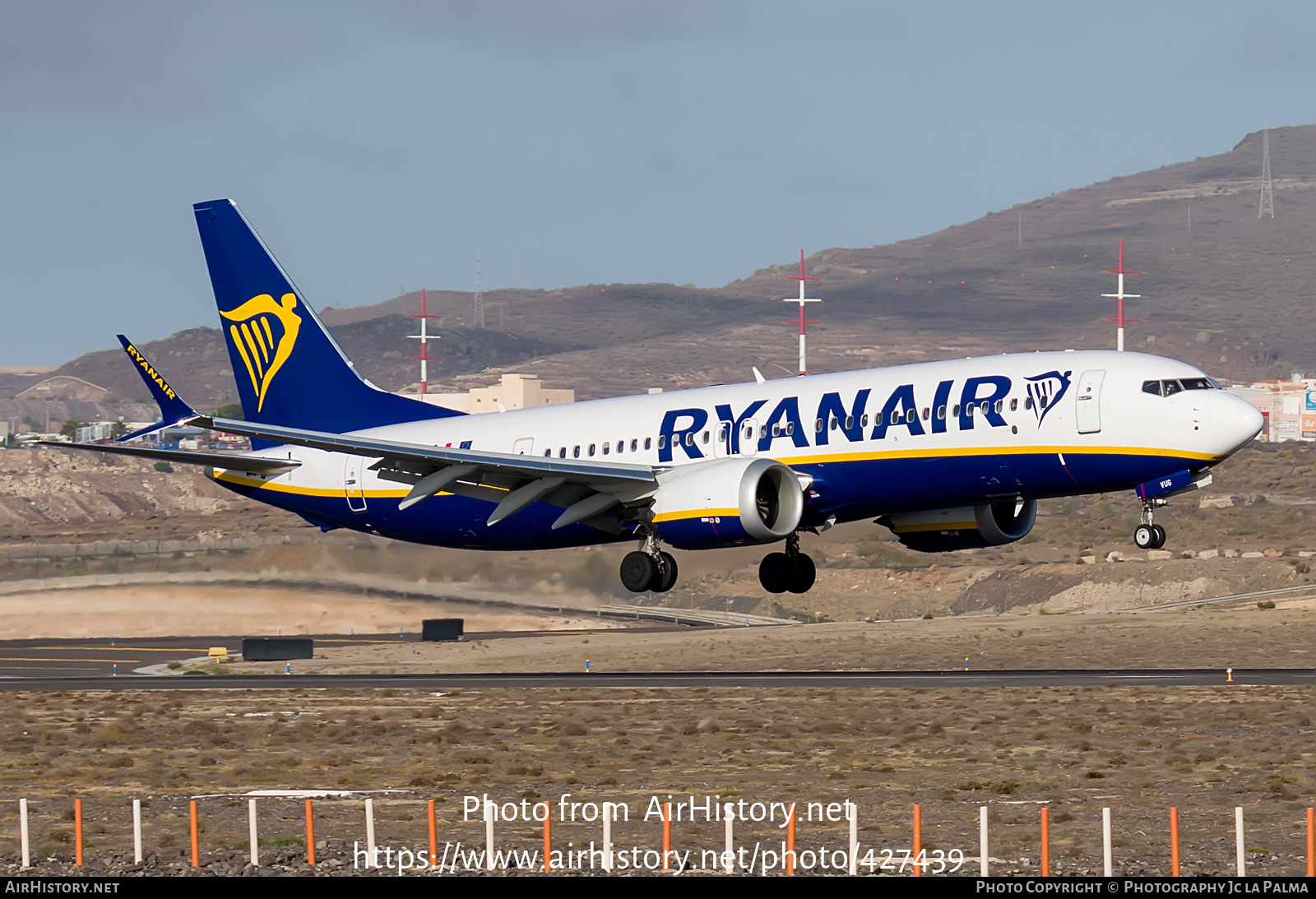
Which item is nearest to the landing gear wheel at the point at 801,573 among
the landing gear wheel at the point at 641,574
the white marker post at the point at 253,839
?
the landing gear wheel at the point at 641,574

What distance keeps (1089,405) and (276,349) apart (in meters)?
28.5

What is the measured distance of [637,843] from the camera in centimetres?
3189

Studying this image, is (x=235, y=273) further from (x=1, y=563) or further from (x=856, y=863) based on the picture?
(x=1, y=563)

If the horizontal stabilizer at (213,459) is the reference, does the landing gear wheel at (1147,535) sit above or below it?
below

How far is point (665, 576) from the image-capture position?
4822 centimetres

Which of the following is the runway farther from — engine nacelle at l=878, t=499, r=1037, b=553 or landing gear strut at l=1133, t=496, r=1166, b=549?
landing gear strut at l=1133, t=496, r=1166, b=549

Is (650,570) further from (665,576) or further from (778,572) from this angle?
(778,572)

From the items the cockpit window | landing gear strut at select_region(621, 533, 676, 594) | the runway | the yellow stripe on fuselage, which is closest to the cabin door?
the cockpit window

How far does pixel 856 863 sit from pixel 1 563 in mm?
78720

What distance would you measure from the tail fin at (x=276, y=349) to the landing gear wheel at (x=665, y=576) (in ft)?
42.6

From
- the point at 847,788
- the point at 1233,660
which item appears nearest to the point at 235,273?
the point at 847,788

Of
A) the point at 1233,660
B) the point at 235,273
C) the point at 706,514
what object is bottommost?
the point at 1233,660

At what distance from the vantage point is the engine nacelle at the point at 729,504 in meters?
45.7

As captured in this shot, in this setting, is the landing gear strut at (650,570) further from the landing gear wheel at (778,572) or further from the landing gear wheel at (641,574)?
the landing gear wheel at (778,572)
